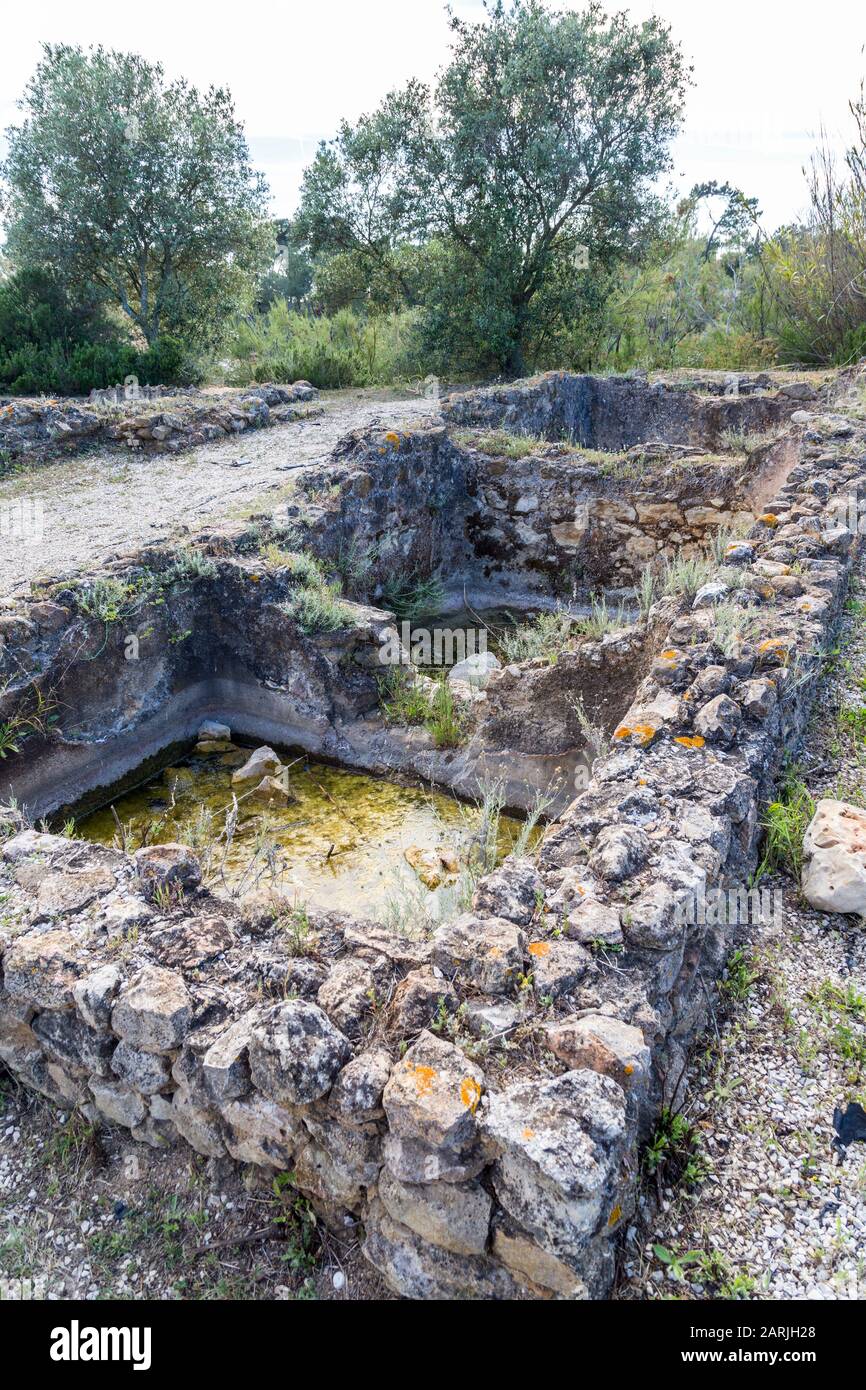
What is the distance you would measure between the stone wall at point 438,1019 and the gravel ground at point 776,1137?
0.13m

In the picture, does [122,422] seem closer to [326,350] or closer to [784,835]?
[326,350]

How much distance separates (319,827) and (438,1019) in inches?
108

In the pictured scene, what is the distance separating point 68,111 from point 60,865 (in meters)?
12.5

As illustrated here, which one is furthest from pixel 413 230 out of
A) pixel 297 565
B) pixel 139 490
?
pixel 297 565

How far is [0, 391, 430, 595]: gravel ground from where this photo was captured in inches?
235

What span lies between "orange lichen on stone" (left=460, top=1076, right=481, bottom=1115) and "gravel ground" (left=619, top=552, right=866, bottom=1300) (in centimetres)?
59

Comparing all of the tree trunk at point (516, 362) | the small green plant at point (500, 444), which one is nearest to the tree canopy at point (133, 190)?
the tree trunk at point (516, 362)

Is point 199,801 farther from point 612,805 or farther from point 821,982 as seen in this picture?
point 821,982

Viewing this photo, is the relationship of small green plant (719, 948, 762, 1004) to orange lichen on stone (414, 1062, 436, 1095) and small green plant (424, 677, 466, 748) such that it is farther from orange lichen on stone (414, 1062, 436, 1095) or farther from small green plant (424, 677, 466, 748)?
small green plant (424, 677, 466, 748)

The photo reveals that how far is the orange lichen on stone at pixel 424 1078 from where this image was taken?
1.90m

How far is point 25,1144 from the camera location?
2.62 m

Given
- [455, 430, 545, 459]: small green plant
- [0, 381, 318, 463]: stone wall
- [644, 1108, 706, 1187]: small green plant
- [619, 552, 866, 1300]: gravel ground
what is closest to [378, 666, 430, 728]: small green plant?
[619, 552, 866, 1300]: gravel ground
